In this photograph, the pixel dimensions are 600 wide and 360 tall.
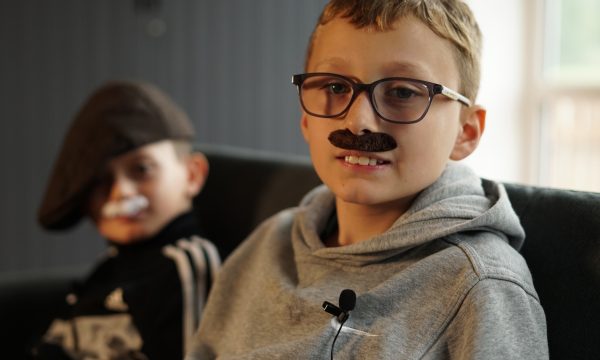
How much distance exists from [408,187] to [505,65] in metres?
2.27

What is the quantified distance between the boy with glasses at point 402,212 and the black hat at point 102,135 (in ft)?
1.94

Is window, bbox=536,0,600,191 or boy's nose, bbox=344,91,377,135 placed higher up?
boy's nose, bbox=344,91,377,135

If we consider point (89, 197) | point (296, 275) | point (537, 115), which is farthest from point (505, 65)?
point (296, 275)

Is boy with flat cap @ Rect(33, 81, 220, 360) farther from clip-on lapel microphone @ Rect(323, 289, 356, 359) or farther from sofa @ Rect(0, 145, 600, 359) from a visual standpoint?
clip-on lapel microphone @ Rect(323, 289, 356, 359)

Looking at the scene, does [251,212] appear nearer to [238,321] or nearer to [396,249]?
[238,321]

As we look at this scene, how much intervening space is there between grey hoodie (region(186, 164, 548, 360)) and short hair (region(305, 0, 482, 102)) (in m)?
0.14

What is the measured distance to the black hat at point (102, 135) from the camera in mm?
1558

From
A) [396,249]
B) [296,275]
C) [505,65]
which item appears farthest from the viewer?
[505,65]

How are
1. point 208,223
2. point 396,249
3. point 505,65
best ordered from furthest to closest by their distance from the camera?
point 505,65, point 208,223, point 396,249

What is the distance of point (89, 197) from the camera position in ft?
5.33

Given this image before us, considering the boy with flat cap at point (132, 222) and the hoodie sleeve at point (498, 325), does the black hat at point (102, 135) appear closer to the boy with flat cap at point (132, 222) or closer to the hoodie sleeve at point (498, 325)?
the boy with flat cap at point (132, 222)

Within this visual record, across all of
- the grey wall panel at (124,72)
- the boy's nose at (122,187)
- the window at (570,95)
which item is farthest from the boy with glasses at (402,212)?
the window at (570,95)

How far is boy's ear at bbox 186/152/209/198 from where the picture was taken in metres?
1.67

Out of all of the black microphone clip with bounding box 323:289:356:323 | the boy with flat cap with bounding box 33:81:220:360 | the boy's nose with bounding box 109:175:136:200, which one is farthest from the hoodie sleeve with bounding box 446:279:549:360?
the boy's nose with bounding box 109:175:136:200
